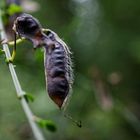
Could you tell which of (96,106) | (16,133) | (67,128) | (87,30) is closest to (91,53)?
(87,30)

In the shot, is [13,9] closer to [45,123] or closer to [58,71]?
[45,123]

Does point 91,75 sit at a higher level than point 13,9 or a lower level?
lower

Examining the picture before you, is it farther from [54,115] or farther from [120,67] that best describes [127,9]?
[54,115]

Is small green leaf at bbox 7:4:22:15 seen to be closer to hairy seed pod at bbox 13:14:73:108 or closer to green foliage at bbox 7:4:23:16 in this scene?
green foliage at bbox 7:4:23:16

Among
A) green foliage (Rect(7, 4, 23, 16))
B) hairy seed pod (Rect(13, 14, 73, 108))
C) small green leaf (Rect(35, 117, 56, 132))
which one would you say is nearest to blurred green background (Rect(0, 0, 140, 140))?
green foliage (Rect(7, 4, 23, 16))

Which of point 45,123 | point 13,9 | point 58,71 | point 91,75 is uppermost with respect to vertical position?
point 58,71

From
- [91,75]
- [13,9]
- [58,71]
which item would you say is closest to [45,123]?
[58,71]

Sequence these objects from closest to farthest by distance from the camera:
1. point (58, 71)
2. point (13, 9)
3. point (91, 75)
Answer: point (58, 71) → point (13, 9) → point (91, 75)

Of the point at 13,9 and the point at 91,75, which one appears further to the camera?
the point at 91,75
